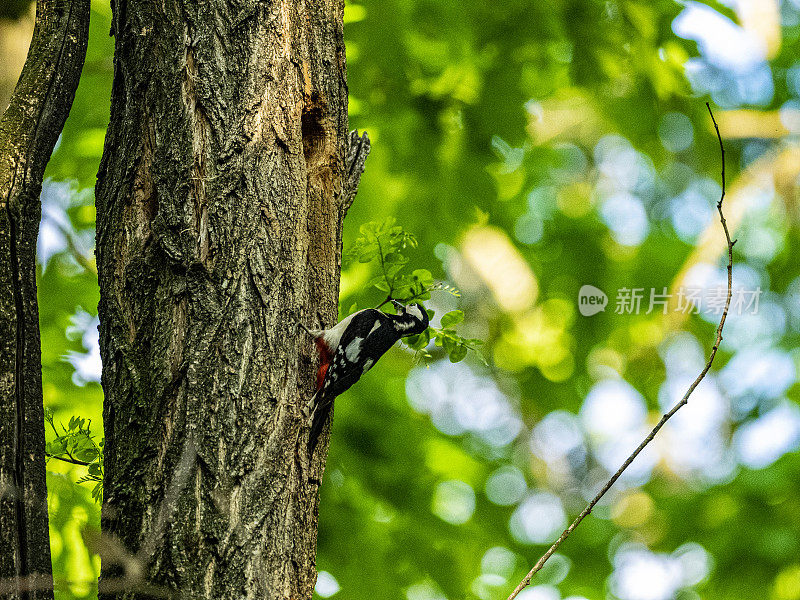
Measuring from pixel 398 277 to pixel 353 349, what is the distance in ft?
1.19

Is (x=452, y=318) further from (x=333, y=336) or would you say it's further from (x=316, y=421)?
(x=316, y=421)

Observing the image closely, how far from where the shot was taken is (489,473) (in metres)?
5.18

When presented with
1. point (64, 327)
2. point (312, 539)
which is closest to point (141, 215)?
point (312, 539)

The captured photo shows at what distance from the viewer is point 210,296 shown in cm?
190

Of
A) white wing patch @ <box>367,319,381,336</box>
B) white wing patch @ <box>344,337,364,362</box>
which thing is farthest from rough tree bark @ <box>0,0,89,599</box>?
white wing patch @ <box>367,319,381,336</box>

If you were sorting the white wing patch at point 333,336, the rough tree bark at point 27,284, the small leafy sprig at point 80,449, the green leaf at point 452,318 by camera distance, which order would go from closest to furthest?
the rough tree bark at point 27,284 < the white wing patch at point 333,336 < the small leafy sprig at point 80,449 < the green leaf at point 452,318

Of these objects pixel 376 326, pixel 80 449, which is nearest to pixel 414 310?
pixel 376 326

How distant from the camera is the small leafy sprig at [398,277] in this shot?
248 centimetres

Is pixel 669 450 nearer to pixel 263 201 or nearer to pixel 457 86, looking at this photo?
pixel 457 86

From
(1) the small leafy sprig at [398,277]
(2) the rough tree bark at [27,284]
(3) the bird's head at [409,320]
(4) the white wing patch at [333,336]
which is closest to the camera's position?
(2) the rough tree bark at [27,284]

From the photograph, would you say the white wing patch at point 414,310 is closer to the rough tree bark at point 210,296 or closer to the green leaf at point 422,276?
the green leaf at point 422,276

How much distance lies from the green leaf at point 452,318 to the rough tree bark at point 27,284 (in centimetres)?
142

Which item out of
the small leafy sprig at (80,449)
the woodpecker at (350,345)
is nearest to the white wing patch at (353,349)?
the woodpecker at (350,345)

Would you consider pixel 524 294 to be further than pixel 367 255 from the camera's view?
Yes
